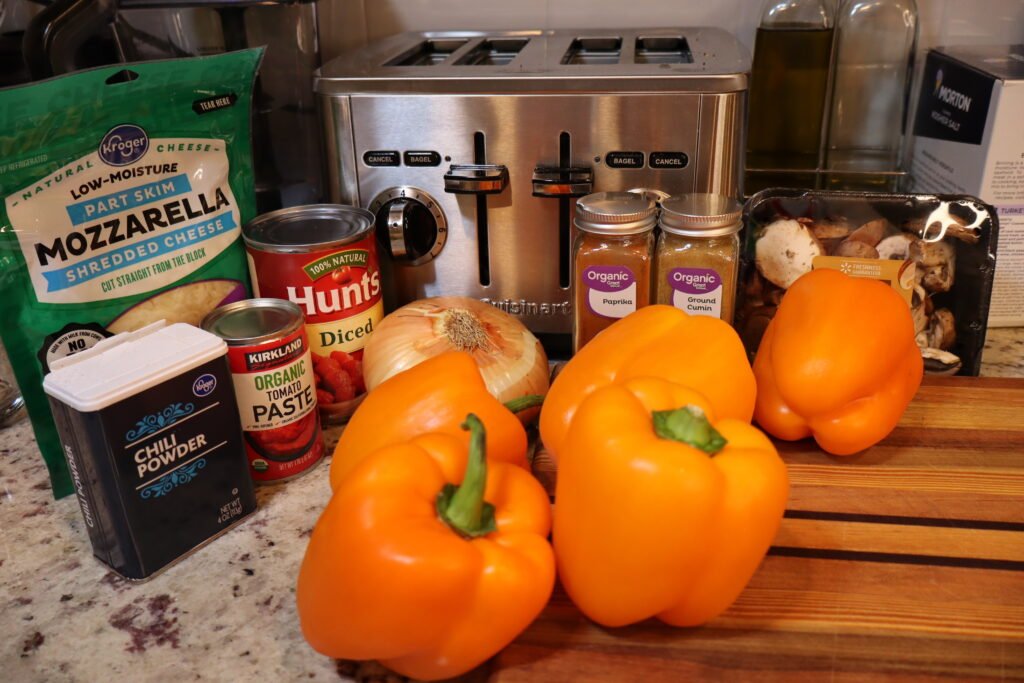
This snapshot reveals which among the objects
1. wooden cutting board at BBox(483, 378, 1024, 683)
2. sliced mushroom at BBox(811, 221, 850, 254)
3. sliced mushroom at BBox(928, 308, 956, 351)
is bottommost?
wooden cutting board at BBox(483, 378, 1024, 683)

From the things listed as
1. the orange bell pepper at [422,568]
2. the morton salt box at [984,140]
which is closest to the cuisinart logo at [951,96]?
the morton salt box at [984,140]

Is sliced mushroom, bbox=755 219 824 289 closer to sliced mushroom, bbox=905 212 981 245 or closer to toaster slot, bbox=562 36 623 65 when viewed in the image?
sliced mushroom, bbox=905 212 981 245

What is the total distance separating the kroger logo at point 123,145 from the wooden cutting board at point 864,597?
0.49 metres

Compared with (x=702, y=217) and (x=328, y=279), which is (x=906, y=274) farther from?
(x=328, y=279)

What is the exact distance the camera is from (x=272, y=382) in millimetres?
812

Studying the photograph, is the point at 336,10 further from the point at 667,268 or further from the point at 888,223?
the point at 888,223

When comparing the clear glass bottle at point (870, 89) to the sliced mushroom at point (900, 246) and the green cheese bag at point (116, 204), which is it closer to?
the sliced mushroom at point (900, 246)

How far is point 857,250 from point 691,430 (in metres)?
0.45

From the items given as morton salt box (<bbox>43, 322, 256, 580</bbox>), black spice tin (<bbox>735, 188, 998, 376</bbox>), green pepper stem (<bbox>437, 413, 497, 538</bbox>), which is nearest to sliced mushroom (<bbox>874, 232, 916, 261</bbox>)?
black spice tin (<bbox>735, 188, 998, 376</bbox>)

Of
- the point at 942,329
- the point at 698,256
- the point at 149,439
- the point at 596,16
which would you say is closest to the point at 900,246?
the point at 942,329

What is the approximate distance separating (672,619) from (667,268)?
0.38 meters

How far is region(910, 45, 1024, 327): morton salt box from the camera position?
1012 millimetres

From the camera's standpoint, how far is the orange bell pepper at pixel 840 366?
0.82 meters

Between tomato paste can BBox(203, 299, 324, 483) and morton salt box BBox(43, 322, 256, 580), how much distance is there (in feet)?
0.14
